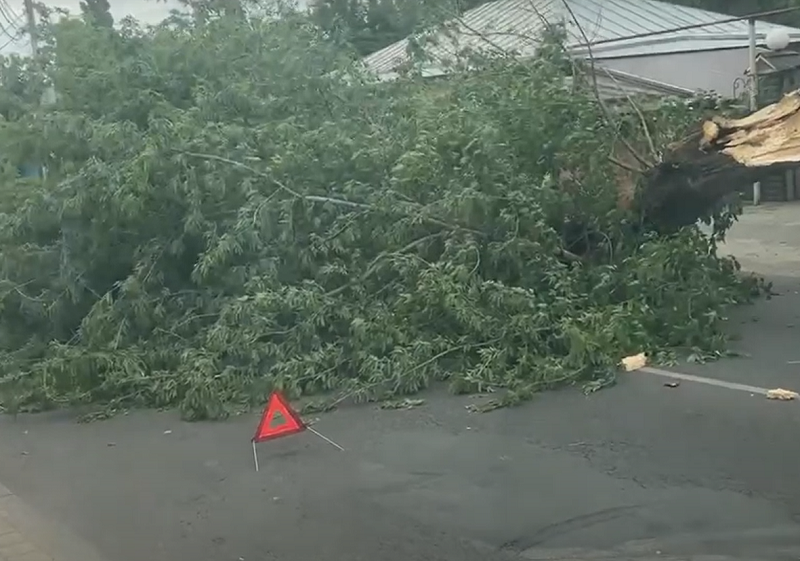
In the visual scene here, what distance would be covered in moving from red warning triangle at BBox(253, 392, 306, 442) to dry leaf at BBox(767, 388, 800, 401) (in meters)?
3.29

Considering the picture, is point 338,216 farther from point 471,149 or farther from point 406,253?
point 471,149

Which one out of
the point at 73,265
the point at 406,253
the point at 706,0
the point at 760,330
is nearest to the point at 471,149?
the point at 406,253

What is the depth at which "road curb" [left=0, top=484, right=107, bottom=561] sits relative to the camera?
527 centimetres

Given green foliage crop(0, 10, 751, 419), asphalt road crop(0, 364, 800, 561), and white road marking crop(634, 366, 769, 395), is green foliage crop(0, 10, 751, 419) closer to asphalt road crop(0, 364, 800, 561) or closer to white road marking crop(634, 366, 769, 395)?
white road marking crop(634, 366, 769, 395)

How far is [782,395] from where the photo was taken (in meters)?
7.44

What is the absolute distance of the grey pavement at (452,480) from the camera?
5125mm

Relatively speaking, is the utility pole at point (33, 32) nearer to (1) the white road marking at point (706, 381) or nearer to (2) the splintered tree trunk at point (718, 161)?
(2) the splintered tree trunk at point (718, 161)

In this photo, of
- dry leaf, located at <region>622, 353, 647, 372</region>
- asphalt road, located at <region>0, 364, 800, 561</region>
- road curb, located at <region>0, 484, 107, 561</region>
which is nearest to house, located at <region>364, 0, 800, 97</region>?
dry leaf, located at <region>622, 353, 647, 372</region>

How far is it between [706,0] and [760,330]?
69.0 feet

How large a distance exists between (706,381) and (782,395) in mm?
695

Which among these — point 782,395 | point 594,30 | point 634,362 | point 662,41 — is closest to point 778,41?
point 662,41

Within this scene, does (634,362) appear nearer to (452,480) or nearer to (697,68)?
(452,480)

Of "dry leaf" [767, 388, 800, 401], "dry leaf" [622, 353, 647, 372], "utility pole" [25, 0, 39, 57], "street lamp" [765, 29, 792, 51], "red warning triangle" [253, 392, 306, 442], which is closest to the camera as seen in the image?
"red warning triangle" [253, 392, 306, 442]

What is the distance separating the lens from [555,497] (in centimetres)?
567
